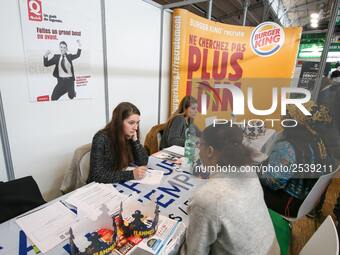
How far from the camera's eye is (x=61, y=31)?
6.01ft

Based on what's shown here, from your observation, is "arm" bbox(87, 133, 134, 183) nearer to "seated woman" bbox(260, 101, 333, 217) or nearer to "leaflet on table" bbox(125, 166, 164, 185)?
"leaflet on table" bbox(125, 166, 164, 185)

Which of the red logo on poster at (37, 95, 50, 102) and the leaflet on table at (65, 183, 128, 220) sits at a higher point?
the red logo on poster at (37, 95, 50, 102)

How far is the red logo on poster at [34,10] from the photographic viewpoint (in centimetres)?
162

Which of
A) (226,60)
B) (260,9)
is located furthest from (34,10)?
(260,9)

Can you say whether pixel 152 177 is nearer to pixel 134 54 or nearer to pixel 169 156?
pixel 169 156

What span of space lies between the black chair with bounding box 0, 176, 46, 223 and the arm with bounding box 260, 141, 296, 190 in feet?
4.89

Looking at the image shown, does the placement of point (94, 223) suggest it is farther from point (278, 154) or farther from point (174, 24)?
point (174, 24)

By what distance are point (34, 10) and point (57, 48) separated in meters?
0.30

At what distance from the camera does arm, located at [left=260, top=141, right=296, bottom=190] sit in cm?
142

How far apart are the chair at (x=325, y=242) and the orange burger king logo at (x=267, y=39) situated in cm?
296

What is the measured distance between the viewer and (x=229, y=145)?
2.78 feet

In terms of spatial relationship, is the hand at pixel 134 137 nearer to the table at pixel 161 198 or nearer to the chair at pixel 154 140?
the table at pixel 161 198

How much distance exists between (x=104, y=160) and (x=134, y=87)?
4.79ft

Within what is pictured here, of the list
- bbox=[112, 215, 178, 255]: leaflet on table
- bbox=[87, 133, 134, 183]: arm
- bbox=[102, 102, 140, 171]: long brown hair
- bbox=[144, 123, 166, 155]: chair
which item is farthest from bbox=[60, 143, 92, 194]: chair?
bbox=[144, 123, 166, 155]: chair
